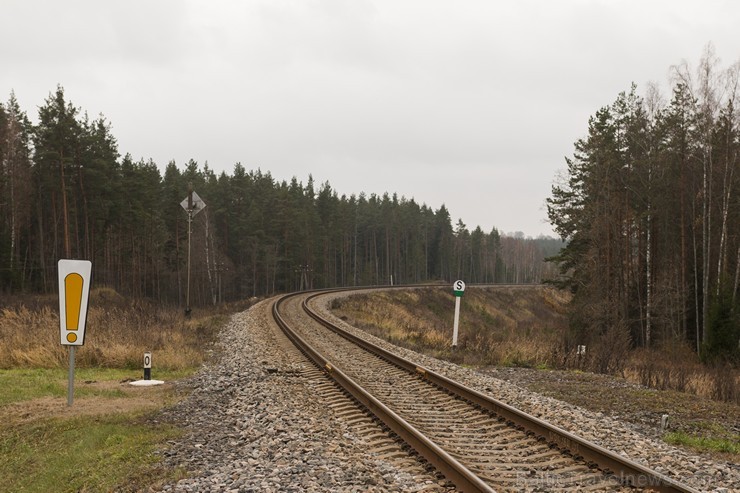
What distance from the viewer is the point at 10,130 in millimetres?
44406

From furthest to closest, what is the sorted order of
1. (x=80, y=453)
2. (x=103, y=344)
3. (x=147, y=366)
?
(x=103, y=344) < (x=147, y=366) < (x=80, y=453)

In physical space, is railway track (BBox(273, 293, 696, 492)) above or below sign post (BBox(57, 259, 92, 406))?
below

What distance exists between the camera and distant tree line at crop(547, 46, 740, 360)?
2570 centimetres

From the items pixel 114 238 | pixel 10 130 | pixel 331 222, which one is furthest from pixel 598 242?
pixel 331 222

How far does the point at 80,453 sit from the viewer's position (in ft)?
23.8

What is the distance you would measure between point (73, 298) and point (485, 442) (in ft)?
23.9

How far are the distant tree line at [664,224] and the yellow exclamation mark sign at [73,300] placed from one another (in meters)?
21.9

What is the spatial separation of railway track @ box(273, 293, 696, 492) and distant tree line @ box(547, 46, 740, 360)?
18.0m

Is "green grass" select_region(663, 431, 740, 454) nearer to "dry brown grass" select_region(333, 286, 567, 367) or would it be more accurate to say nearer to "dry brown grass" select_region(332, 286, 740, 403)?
"dry brown grass" select_region(332, 286, 740, 403)

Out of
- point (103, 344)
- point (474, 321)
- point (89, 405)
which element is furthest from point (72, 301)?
point (474, 321)

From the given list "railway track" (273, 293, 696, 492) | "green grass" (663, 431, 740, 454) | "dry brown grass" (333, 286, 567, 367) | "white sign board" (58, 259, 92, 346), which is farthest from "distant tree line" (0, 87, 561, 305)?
"green grass" (663, 431, 740, 454)

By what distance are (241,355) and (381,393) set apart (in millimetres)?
6312

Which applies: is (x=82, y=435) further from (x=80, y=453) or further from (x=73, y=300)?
(x=73, y=300)

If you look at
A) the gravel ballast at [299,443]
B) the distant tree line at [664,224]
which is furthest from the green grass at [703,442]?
the distant tree line at [664,224]
